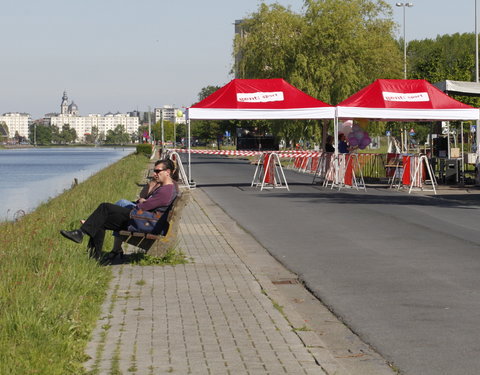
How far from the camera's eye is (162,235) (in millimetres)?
11055

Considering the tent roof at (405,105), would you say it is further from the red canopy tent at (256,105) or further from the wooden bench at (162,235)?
the wooden bench at (162,235)

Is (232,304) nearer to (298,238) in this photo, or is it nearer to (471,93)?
(298,238)

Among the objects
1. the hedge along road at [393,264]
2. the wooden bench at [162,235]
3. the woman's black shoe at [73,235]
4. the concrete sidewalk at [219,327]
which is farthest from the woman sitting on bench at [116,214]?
the hedge along road at [393,264]

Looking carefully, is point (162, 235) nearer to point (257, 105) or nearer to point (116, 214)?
point (116, 214)

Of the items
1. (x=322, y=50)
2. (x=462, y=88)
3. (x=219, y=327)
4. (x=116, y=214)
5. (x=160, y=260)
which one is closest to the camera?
(x=219, y=327)

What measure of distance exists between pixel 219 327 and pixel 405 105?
74.0ft

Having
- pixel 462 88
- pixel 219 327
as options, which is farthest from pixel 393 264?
pixel 462 88

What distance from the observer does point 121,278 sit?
988 centimetres

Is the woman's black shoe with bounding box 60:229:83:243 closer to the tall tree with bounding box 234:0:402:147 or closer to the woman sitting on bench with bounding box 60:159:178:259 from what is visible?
the woman sitting on bench with bounding box 60:159:178:259

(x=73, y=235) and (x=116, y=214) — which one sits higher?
(x=116, y=214)

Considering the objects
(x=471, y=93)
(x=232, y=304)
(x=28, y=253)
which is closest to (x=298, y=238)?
(x=28, y=253)

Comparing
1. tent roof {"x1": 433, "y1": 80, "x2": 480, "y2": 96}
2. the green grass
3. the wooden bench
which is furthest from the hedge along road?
tent roof {"x1": 433, "y1": 80, "x2": 480, "y2": 96}

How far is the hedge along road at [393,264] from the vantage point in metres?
6.96

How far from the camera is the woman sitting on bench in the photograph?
10930 millimetres
